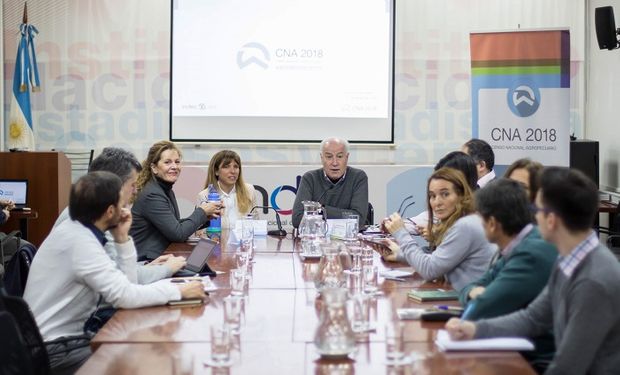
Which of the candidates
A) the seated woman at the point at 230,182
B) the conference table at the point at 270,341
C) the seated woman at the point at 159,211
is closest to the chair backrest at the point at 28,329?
the conference table at the point at 270,341

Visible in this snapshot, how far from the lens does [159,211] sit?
5117 mm

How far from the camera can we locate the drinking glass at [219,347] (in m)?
2.43

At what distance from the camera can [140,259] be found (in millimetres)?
4984

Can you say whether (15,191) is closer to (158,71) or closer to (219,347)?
(158,71)

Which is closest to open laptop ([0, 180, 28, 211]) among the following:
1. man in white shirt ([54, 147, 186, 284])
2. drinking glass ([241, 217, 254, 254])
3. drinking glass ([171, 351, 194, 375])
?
man in white shirt ([54, 147, 186, 284])

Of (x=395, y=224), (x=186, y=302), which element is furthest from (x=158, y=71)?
(x=186, y=302)

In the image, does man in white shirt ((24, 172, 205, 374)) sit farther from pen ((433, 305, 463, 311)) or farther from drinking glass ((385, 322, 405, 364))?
drinking glass ((385, 322, 405, 364))

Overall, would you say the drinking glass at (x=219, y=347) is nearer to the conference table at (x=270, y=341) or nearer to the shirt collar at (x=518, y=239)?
the conference table at (x=270, y=341)

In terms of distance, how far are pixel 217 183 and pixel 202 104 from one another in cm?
252

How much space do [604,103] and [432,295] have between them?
5712 mm

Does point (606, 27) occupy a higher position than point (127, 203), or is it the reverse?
point (606, 27)

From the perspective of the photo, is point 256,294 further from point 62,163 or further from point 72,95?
point 72,95

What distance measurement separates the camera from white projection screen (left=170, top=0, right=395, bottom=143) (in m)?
8.66

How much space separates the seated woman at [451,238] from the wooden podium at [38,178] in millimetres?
4310
